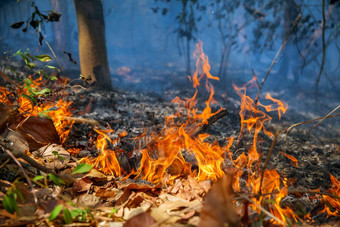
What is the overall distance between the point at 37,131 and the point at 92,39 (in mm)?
3139

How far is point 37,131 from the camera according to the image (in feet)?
6.86

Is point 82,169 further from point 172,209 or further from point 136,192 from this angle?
point 172,209

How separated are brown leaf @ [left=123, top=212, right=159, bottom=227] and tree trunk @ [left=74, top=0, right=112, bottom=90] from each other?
4.03 m

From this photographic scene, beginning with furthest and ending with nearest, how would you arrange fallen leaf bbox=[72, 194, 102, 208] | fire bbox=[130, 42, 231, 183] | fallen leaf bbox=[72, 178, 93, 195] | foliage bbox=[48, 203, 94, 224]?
fire bbox=[130, 42, 231, 183]
fallen leaf bbox=[72, 178, 93, 195]
fallen leaf bbox=[72, 194, 102, 208]
foliage bbox=[48, 203, 94, 224]

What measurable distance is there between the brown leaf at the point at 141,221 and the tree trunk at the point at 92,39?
4034 mm

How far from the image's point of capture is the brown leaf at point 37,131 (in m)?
1.99

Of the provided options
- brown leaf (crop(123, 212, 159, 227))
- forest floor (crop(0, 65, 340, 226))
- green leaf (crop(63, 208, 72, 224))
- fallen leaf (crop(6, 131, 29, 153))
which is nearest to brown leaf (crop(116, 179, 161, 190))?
forest floor (crop(0, 65, 340, 226))

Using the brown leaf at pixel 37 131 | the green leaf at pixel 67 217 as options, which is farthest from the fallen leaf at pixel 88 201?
the brown leaf at pixel 37 131

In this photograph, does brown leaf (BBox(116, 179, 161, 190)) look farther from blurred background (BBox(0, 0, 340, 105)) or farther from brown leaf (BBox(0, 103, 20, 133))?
blurred background (BBox(0, 0, 340, 105))

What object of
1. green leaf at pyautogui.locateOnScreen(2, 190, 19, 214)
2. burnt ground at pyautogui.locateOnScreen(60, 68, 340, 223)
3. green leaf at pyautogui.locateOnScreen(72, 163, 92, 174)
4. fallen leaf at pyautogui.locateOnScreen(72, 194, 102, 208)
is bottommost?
burnt ground at pyautogui.locateOnScreen(60, 68, 340, 223)

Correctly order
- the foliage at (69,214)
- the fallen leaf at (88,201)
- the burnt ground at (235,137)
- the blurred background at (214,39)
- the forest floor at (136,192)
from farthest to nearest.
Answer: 1. the blurred background at (214,39)
2. the burnt ground at (235,137)
3. the fallen leaf at (88,201)
4. the forest floor at (136,192)
5. the foliage at (69,214)

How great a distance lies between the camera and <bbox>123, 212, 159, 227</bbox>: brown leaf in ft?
3.70

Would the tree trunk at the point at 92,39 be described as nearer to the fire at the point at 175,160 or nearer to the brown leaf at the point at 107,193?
the fire at the point at 175,160

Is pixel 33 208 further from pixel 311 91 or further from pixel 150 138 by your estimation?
pixel 311 91
